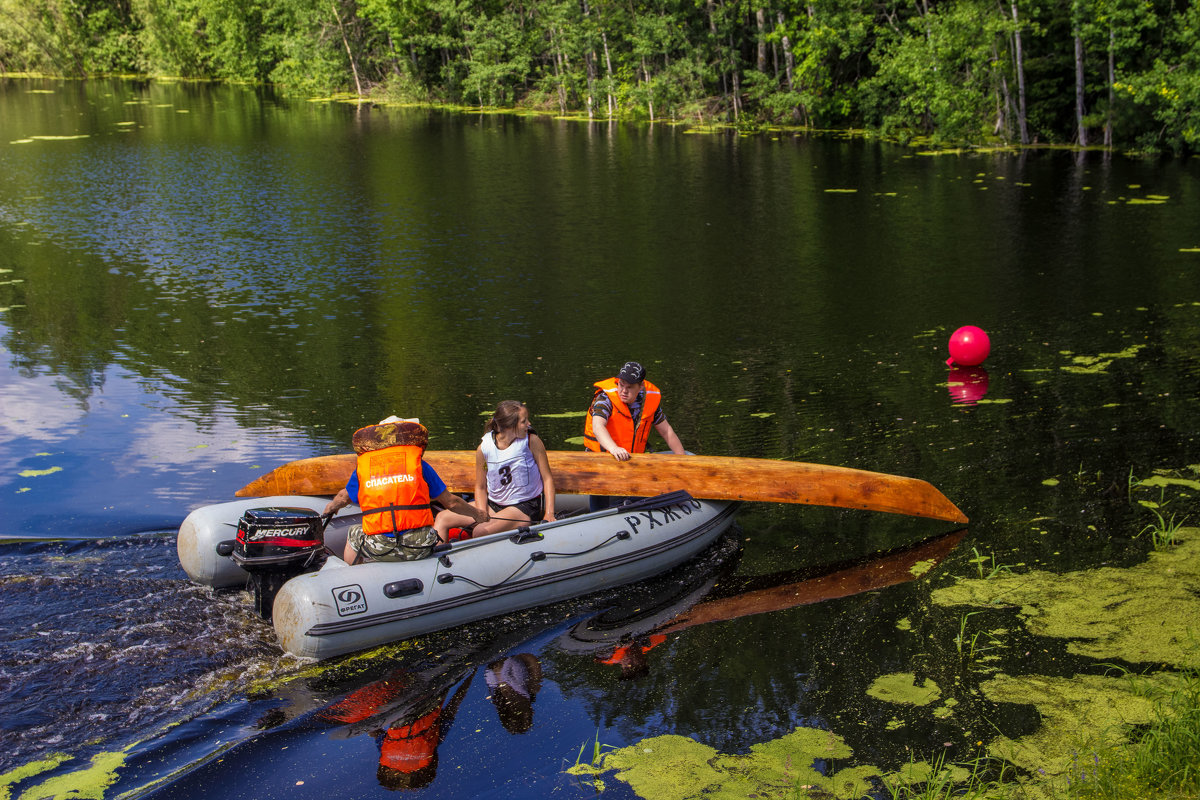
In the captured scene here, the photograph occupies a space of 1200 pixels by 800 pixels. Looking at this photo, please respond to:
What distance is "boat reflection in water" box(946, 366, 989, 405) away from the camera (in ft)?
34.1

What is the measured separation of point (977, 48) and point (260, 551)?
28363 mm

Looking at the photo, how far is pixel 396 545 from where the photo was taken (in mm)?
6363

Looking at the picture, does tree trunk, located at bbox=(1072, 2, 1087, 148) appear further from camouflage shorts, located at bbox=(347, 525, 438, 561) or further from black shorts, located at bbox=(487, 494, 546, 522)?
camouflage shorts, located at bbox=(347, 525, 438, 561)

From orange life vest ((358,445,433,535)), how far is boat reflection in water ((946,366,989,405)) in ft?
20.3

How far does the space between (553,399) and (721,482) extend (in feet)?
11.6

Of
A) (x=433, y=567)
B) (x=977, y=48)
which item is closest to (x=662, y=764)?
Answer: (x=433, y=567)

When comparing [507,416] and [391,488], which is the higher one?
[507,416]

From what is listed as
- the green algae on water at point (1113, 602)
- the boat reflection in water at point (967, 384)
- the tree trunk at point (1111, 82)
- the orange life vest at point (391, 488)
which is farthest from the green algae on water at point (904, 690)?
the tree trunk at point (1111, 82)

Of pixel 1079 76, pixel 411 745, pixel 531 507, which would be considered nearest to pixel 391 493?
pixel 531 507

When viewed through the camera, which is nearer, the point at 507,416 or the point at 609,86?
the point at 507,416

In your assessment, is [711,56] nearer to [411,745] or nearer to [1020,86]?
[1020,86]

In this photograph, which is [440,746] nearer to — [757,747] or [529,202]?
[757,747]

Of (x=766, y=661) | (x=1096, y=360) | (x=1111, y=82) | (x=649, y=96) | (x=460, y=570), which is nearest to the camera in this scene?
(x=766, y=661)

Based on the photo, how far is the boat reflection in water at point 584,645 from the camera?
5.33m
